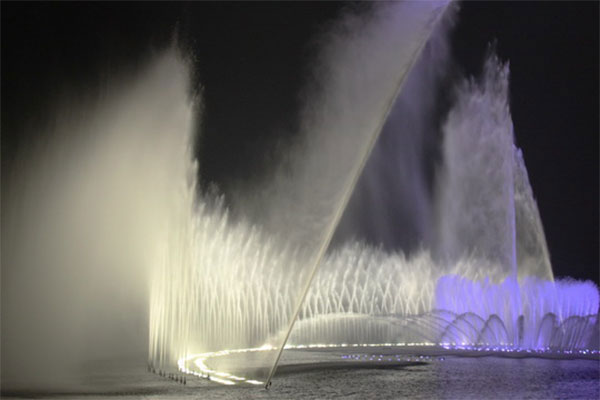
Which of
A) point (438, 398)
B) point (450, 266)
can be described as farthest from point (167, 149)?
point (450, 266)

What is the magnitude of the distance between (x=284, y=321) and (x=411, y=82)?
55.1 feet

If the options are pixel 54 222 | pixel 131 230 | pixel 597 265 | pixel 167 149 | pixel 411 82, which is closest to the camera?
pixel 167 149

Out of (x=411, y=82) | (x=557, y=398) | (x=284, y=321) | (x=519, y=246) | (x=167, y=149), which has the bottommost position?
(x=557, y=398)

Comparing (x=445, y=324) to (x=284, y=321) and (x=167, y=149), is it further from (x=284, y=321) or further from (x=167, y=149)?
(x=167, y=149)

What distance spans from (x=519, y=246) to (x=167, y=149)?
1829 cm

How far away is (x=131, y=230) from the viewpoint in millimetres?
32750

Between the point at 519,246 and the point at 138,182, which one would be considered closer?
the point at 138,182

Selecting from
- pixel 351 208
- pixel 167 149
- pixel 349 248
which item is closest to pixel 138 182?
pixel 167 149

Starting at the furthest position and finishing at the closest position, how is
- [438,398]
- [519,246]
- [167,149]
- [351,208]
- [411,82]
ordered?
[351,208], [411,82], [519,246], [167,149], [438,398]

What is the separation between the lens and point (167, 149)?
28.5m

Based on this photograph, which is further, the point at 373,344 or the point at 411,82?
the point at 411,82

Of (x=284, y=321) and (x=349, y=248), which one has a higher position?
(x=349, y=248)

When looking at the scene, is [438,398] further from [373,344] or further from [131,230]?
[373,344]

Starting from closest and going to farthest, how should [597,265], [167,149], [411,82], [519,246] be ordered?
[167,149] → [519,246] → [411,82] → [597,265]
